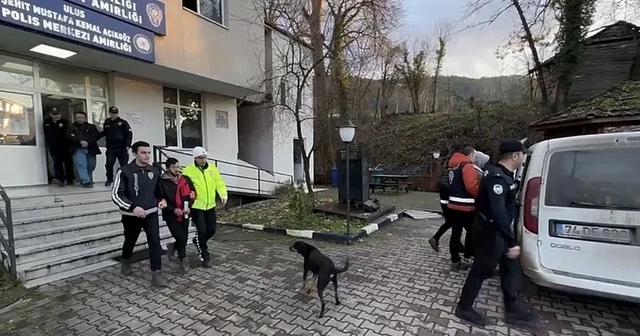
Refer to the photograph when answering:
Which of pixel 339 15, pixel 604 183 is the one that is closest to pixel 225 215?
pixel 339 15

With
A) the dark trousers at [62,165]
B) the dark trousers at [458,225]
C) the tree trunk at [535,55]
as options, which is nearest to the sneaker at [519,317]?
the dark trousers at [458,225]

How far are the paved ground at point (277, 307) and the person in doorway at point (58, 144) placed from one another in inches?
151

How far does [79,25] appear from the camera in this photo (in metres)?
5.93

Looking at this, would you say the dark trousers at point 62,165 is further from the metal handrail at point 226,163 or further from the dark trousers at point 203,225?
the dark trousers at point 203,225

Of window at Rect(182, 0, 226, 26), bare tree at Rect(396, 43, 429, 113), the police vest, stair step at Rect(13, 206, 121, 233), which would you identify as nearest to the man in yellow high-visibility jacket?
stair step at Rect(13, 206, 121, 233)

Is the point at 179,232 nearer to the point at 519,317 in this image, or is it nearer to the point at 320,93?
the point at 519,317

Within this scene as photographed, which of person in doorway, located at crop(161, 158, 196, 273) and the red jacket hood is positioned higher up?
the red jacket hood

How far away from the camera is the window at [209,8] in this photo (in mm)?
8789

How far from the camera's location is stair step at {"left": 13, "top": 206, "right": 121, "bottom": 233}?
482 centimetres

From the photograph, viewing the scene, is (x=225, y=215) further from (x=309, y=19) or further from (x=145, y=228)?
(x=309, y=19)

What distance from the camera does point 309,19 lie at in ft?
33.4

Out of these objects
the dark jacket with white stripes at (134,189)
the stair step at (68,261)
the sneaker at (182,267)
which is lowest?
the sneaker at (182,267)

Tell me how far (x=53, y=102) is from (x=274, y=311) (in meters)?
7.41

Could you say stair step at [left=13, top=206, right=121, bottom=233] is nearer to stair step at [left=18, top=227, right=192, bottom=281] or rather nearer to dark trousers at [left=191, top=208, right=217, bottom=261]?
stair step at [left=18, top=227, right=192, bottom=281]
